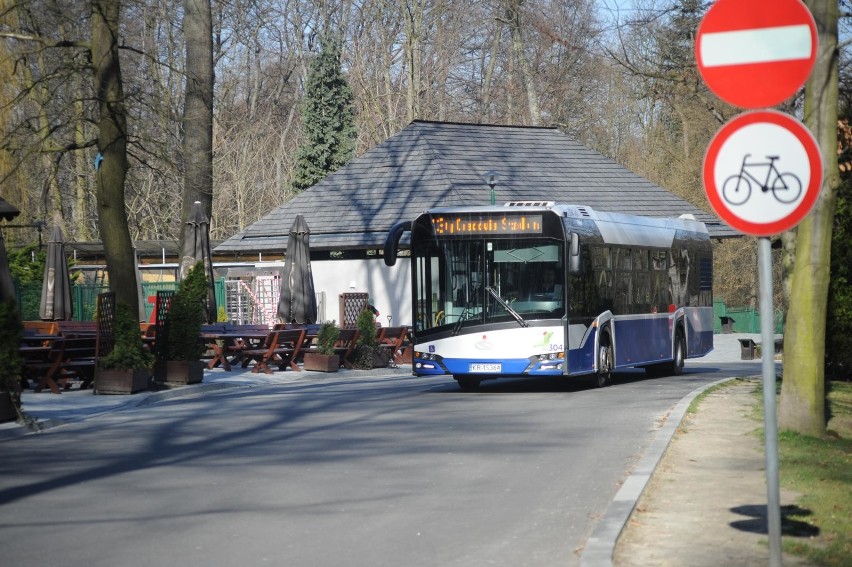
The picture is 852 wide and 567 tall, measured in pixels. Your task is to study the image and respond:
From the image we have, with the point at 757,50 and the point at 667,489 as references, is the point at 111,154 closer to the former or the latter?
the point at 667,489

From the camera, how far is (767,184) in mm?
6488

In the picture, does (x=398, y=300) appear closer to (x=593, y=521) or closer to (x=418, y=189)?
(x=418, y=189)

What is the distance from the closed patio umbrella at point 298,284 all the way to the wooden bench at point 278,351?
2410 mm

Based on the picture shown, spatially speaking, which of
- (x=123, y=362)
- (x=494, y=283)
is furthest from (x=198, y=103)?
(x=494, y=283)

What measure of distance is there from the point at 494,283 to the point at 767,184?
15.0 m

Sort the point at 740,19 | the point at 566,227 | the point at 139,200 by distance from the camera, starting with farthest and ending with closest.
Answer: the point at 139,200 → the point at 566,227 → the point at 740,19

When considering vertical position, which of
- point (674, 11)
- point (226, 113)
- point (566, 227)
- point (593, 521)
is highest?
point (226, 113)

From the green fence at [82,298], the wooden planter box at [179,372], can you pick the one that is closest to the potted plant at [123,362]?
the wooden planter box at [179,372]

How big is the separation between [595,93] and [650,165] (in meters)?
5.11

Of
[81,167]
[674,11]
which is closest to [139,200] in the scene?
[81,167]

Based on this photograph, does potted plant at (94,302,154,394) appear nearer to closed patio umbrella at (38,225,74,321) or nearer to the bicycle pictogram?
closed patio umbrella at (38,225,74,321)

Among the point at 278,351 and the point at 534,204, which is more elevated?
the point at 534,204

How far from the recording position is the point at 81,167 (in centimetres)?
5462

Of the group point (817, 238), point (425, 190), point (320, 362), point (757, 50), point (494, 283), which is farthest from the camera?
point (425, 190)
